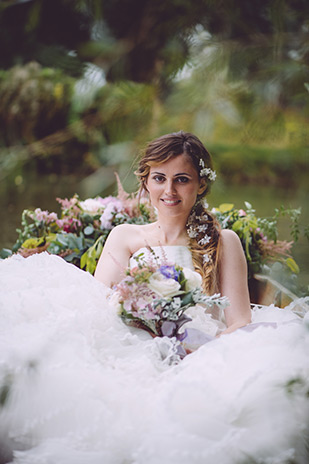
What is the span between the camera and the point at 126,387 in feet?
2.99

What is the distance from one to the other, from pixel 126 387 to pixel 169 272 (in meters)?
0.28

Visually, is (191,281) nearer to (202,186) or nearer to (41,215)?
(202,186)

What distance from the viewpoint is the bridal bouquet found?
1.04m

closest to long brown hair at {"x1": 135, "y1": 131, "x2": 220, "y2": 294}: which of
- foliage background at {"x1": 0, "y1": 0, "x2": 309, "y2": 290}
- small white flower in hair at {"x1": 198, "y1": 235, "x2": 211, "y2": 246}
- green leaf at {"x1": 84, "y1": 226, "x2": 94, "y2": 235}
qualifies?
small white flower in hair at {"x1": 198, "y1": 235, "x2": 211, "y2": 246}

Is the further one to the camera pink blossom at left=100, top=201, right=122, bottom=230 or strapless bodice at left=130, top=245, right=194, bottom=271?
pink blossom at left=100, top=201, right=122, bottom=230

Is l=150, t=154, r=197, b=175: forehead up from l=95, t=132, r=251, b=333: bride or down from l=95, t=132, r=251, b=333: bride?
up

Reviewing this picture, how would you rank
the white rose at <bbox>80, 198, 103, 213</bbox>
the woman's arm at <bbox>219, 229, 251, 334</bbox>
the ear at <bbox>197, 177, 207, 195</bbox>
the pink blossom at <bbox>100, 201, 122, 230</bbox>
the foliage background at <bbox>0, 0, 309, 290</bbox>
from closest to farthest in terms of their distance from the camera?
the foliage background at <bbox>0, 0, 309, 290</bbox> → the woman's arm at <bbox>219, 229, 251, 334</bbox> → the ear at <bbox>197, 177, 207, 195</bbox> → the pink blossom at <bbox>100, 201, 122, 230</bbox> → the white rose at <bbox>80, 198, 103, 213</bbox>

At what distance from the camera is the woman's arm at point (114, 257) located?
138 cm

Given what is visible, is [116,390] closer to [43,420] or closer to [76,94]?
[43,420]

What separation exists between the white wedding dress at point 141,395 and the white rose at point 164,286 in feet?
0.37

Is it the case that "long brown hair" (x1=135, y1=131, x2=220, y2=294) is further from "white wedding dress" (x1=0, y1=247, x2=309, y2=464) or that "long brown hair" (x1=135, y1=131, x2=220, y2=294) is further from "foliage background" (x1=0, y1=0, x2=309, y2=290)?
"foliage background" (x1=0, y1=0, x2=309, y2=290)

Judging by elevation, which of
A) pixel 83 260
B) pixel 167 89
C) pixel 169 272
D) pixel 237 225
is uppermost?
pixel 167 89

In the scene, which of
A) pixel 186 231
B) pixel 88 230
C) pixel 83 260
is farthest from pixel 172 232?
pixel 88 230

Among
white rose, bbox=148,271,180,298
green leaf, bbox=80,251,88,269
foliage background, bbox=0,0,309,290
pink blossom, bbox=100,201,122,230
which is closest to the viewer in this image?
→ foliage background, bbox=0,0,309,290
